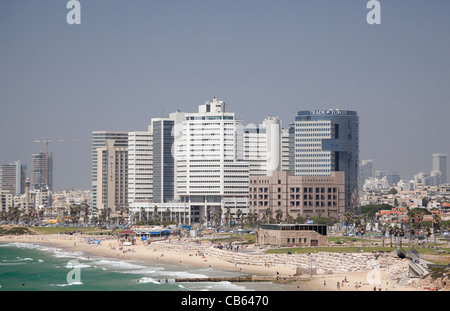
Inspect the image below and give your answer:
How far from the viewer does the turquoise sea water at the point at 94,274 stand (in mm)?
102188

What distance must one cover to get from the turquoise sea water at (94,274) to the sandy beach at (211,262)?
5.27 metres

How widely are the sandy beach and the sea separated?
441cm

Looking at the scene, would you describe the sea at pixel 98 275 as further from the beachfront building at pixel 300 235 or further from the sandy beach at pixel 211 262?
the beachfront building at pixel 300 235

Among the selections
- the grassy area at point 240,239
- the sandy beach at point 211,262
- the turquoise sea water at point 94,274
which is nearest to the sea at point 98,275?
the turquoise sea water at point 94,274

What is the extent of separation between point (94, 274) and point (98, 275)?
1.73 metres

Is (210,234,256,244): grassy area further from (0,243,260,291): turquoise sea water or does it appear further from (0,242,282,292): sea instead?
(0,243,260,291): turquoise sea water

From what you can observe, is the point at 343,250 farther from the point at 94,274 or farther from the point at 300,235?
the point at 94,274

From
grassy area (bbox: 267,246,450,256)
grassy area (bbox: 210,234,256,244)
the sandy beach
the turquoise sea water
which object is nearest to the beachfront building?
grassy area (bbox: 267,246,450,256)
